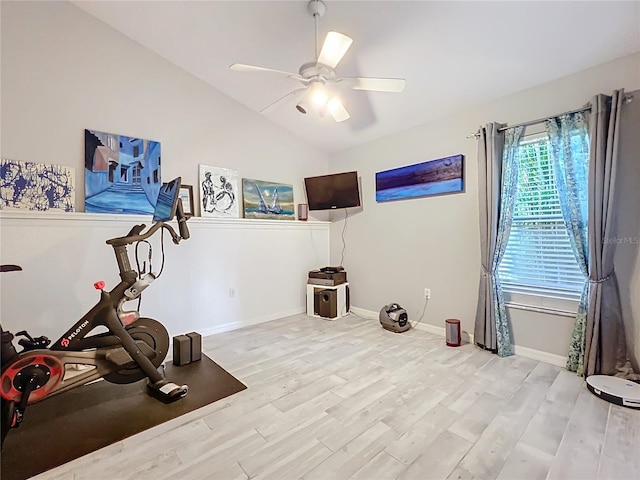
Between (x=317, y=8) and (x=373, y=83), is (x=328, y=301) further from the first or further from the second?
(x=317, y=8)

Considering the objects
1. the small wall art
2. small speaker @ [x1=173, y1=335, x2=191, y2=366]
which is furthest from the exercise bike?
the small wall art

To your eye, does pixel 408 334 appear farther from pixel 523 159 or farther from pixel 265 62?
pixel 265 62

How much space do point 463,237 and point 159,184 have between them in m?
3.29

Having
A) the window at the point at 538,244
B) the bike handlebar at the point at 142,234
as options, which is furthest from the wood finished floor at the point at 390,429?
the bike handlebar at the point at 142,234

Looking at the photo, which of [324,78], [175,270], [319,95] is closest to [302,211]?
[175,270]

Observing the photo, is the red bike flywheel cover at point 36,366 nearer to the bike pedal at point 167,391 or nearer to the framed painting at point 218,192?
the bike pedal at point 167,391

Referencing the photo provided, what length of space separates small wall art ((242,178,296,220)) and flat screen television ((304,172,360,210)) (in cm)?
30

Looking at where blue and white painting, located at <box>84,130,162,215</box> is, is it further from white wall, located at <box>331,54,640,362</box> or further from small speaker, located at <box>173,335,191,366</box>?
white wall, located at <box>331,54,640,362</box>

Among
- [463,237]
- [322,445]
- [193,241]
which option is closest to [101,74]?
[193,241]

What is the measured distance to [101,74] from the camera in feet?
9.59

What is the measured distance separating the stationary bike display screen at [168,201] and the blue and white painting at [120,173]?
899mm

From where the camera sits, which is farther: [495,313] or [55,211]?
[495,313]

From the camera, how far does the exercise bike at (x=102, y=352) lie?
176cm

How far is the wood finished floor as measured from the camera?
1497 millimetres
